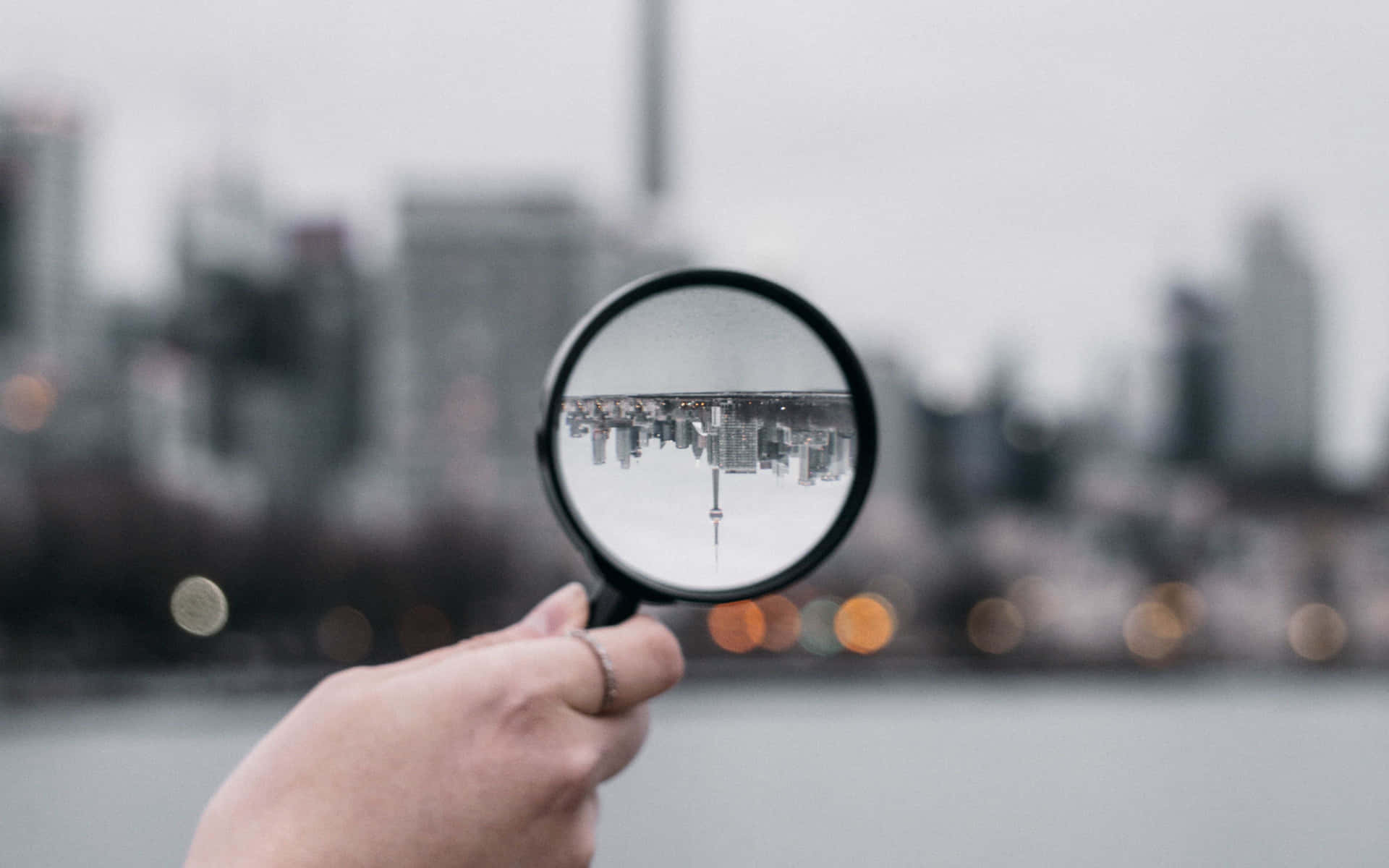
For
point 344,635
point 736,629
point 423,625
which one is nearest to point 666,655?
point 423,625

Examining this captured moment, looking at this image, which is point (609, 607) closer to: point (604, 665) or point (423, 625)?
point (604, 665)

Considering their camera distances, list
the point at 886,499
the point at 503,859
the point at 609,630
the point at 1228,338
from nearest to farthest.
A: 1. the point at 503,859
2. the point at 609,630
3. the point at 886,499
4. the point at 1228,338

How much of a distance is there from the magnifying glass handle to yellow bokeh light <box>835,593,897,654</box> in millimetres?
77271

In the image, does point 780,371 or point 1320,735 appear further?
point 1320,735

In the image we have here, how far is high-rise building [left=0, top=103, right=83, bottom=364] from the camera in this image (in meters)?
95.9

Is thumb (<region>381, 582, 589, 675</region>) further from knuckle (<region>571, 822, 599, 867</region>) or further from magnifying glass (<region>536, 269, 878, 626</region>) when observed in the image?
knuckle (<region>571, 822, 599, 867</region>)

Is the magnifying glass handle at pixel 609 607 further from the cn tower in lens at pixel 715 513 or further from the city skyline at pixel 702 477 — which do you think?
the cn tower in lens at pixel 715 513

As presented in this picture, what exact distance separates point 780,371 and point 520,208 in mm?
94982

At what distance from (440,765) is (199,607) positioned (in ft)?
216

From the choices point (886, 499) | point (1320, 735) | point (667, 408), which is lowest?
point (1320, 735)

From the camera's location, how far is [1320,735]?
4498 inches

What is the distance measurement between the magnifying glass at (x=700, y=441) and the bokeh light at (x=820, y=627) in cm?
7891

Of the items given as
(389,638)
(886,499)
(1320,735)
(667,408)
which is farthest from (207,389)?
(1320,735)

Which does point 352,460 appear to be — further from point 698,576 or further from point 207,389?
point 698,576
